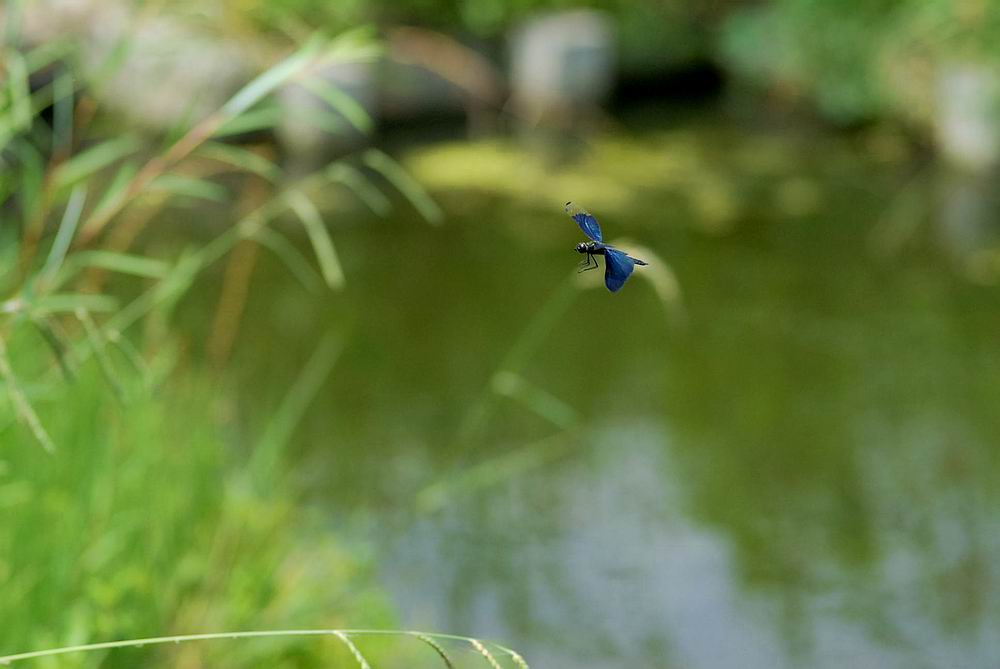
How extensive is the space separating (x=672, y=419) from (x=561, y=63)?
168 inches

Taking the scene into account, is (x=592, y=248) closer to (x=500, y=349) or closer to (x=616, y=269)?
(x=616, y=269)

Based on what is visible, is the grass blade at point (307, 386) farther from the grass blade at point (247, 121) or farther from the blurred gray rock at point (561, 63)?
the blurred gray rock at point (561, 63)

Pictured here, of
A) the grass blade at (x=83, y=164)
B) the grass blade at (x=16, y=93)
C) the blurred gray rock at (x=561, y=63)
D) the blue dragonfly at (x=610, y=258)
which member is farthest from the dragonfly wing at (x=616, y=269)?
the blurred gray rock at (x=561, y=63)

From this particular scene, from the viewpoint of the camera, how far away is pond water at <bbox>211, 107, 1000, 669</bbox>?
9.07 ft

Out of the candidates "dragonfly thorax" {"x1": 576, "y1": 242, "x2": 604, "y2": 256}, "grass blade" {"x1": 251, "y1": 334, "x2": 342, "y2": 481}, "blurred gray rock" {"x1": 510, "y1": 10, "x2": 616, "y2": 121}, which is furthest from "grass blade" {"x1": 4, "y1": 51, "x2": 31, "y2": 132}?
"blurred gray rock" {"x1": 510, "y1": 10, "x2": 616, "y2": 121}

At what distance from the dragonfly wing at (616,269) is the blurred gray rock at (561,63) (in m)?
6.83

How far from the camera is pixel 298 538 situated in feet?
7.93

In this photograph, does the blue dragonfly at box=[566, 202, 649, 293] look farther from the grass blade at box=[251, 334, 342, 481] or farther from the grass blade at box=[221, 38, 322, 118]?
the grass blade at box=[251, 334, 342, 481]

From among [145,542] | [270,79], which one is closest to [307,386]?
[145,542]

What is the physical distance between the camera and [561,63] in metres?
7.62

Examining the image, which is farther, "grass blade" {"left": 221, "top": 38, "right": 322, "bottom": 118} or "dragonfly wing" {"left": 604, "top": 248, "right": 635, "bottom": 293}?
"grass blade" {"left": 221, "top": 38, "right": 322, "bottom": 118}

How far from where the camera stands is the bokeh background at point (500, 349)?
1745mm

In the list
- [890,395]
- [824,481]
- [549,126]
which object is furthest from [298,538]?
[549,126]

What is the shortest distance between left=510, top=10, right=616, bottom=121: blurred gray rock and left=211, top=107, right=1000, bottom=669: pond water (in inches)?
62.0
